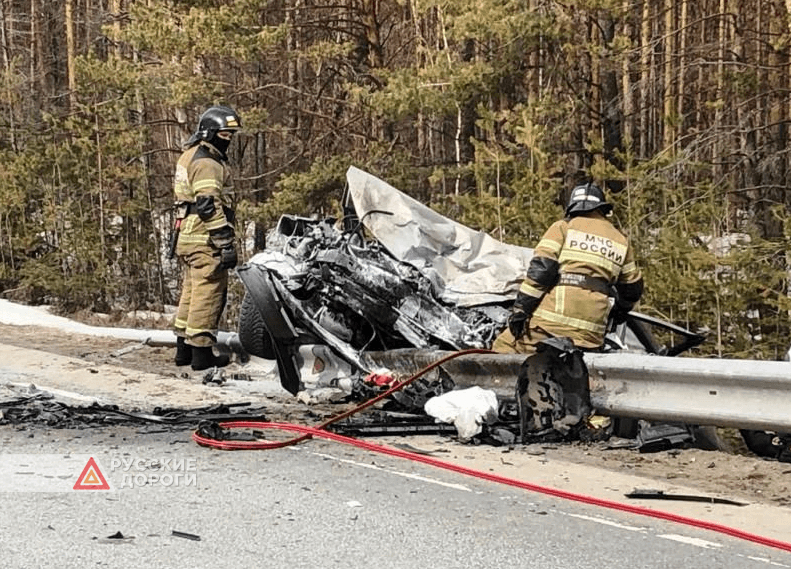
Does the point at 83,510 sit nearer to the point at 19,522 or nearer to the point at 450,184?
the point at 19,522

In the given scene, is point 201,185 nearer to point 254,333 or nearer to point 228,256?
point 228,256

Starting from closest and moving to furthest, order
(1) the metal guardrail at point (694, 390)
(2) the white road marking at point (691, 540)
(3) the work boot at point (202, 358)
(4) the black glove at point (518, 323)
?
1. (2) the white road marking at point (691, 540)
2. (1) the metal guardrail at point (694, 390)
3. (4) the black glove at point (518, 323)
4. (3) the work boot at point (202, 358)

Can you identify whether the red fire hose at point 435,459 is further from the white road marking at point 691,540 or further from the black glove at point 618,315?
the black glove at point 618,315

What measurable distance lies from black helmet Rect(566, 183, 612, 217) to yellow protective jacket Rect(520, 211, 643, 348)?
0.04 m

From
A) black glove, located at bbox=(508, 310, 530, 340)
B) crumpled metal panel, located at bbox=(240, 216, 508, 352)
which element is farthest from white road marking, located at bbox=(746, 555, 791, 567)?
crumpled metal panel, located at bbox=(240, 216, 508, 352)

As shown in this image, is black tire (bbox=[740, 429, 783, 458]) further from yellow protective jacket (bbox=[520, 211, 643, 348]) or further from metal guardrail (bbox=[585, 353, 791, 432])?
yellow protective jacket (bbox=[520, 211, 643, 348])

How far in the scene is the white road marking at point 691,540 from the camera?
3.70 meters

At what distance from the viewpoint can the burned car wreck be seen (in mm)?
6609

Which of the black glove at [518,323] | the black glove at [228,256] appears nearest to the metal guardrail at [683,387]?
the black glove at [518,323]

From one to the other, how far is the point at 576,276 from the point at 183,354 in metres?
3.96

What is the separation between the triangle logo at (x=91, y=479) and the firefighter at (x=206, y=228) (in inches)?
133


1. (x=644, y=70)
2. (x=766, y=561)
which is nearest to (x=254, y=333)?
(x=766, y=561)

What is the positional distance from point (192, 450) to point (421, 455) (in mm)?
1221

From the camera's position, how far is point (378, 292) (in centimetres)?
661
